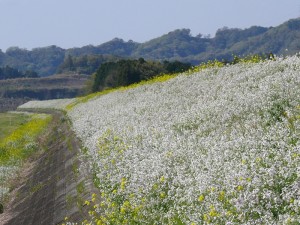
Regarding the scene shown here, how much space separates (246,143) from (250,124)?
281 centimetres

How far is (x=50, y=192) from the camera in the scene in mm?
22719

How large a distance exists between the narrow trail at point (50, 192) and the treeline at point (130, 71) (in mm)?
40421

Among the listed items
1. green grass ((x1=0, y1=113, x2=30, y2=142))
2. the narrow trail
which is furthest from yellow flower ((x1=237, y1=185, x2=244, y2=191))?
green grass ((x1=0, y1=113, x2=30, y2=142))

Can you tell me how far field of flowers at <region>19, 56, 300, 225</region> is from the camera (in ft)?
25.7

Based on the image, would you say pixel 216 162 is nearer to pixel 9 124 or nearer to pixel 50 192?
pixel 50 192

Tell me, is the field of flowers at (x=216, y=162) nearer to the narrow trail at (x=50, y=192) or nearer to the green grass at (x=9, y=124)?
the narrow trail at (x=50, y=192)

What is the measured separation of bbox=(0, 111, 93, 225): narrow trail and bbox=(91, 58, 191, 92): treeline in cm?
4042

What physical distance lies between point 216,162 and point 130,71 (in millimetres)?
71049

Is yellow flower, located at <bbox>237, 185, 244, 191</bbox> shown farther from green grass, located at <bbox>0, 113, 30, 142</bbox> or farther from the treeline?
the treeline

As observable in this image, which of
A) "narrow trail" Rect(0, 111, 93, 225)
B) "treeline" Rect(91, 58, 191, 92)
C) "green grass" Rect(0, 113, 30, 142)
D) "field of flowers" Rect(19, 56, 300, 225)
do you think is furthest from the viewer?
"treeline" Rect(91, 58, 191, 92)

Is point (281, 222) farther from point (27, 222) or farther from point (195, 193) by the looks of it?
point (27, 222)

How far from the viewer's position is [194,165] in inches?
437

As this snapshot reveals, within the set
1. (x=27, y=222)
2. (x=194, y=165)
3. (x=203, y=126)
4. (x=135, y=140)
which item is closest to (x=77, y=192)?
(x=27, y=222)

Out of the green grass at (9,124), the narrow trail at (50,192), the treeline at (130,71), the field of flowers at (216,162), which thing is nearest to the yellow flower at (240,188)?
the field of flowers at (216,162)
